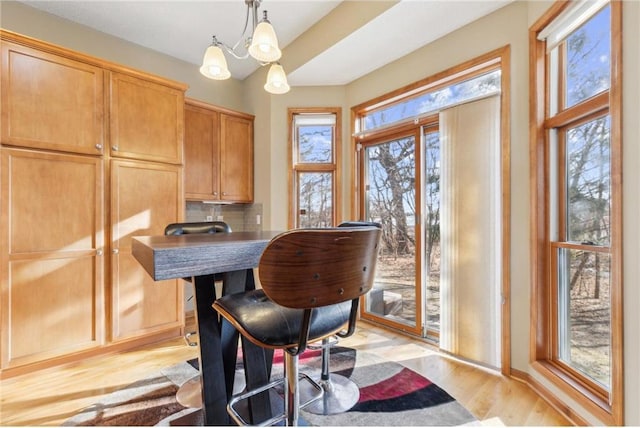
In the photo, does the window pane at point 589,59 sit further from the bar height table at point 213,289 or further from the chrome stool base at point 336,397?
the chrome stool base at point 336,397

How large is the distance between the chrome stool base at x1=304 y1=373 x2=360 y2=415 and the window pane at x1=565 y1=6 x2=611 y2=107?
218 cm

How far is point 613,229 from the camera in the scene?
4.20ft

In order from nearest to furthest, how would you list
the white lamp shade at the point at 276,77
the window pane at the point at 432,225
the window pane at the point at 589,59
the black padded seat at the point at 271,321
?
the black padded seat at the point at 271,321, the window pane at the point at 589,59, the white lamp shade at the point at 276,77, the window pane at the point at 432,225

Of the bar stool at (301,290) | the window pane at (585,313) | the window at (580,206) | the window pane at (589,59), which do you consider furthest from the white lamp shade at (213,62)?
the window pane at (585,313)

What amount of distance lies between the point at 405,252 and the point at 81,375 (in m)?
2.73

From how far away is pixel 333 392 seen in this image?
5.83 feet

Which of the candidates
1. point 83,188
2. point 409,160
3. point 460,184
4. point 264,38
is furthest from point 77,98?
point 460,184

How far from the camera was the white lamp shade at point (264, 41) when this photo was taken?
1.50 m

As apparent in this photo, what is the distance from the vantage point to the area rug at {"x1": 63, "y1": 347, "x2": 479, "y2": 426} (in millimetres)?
→ 1543

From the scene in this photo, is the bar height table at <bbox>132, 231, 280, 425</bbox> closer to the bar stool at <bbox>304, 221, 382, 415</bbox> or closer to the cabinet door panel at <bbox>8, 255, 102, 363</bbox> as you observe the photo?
the bar stool at <bbox>304, 221, 382, 415</bbox>

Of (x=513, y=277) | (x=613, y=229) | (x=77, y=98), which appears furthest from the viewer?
(x=77, y=98)

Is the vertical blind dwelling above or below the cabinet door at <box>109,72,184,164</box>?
below

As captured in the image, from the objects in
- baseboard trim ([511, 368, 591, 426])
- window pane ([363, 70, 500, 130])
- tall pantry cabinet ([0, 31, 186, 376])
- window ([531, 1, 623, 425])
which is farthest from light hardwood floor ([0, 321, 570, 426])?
window pane ([363, 70, 500, 130])

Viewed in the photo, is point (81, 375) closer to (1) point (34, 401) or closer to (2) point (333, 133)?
(1) point (34, 401)
